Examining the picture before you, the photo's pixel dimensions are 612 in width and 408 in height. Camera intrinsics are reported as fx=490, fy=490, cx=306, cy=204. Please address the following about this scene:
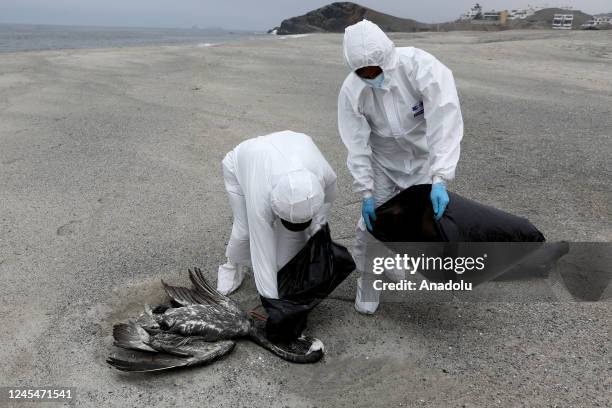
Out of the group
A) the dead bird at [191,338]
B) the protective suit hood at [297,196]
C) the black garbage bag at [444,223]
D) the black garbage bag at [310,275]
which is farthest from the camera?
the black garbage bag at [444,223]

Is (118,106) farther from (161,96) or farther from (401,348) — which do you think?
(401,348)

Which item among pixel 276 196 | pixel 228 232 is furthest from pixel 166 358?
pixel 228 232

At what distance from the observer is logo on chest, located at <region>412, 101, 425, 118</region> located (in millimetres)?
2875

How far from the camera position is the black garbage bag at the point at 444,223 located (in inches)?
110

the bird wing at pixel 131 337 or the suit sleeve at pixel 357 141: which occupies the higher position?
the suit sleeve at pixel 357 141

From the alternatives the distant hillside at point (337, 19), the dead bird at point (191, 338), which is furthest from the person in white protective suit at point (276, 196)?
the distant hillside at point (337, 19)

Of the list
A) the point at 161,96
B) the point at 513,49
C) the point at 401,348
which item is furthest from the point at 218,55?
the point at 401,348

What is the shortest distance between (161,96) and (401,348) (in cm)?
743

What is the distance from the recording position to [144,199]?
15.4 feet

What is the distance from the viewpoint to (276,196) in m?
2.40

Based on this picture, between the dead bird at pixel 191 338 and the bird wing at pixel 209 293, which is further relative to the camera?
the bird wing at pixel 209 293

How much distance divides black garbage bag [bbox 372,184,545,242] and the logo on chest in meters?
0.43

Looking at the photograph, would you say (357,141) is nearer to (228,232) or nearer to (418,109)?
(418,109)

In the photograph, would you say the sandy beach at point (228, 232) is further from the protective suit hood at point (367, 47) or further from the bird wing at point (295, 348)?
the protective suit hood at point (367, 47)
